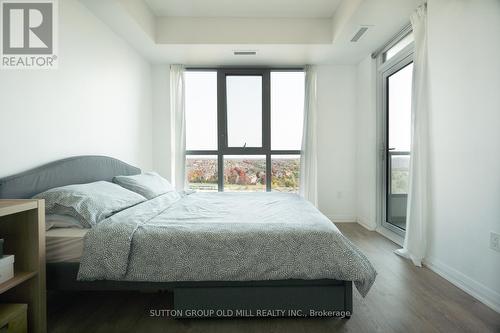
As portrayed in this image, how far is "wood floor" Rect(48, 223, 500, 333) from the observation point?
5.00 ft

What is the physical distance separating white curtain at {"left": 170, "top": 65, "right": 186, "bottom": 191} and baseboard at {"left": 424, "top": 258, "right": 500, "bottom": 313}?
330 cm

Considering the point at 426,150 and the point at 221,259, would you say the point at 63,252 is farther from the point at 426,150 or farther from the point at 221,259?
the point at 426,150

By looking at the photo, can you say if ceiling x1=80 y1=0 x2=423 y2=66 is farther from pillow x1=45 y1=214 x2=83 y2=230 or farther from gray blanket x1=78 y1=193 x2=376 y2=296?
gray blanket x1=78 y1=193 x2=376 y2=296

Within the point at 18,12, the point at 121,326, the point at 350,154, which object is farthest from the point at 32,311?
the point at 350,154

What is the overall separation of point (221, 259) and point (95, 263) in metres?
0.75

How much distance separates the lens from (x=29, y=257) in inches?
56.4

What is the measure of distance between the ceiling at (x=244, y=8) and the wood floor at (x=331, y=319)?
10.2ft

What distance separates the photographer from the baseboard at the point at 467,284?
173cm

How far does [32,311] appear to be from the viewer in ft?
4.66

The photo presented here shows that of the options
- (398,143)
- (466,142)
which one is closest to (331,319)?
(466,142)

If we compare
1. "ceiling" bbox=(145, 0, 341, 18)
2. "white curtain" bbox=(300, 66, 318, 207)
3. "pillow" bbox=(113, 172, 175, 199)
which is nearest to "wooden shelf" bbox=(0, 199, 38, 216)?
"pillow" bbox=(113, 172, 175, 199)

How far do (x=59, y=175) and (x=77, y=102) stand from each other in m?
0.78

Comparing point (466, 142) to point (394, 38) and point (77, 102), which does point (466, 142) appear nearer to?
point (394, 38)

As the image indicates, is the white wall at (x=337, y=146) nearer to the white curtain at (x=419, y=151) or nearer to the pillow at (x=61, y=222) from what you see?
the white curtain at (x=419, y=151)
